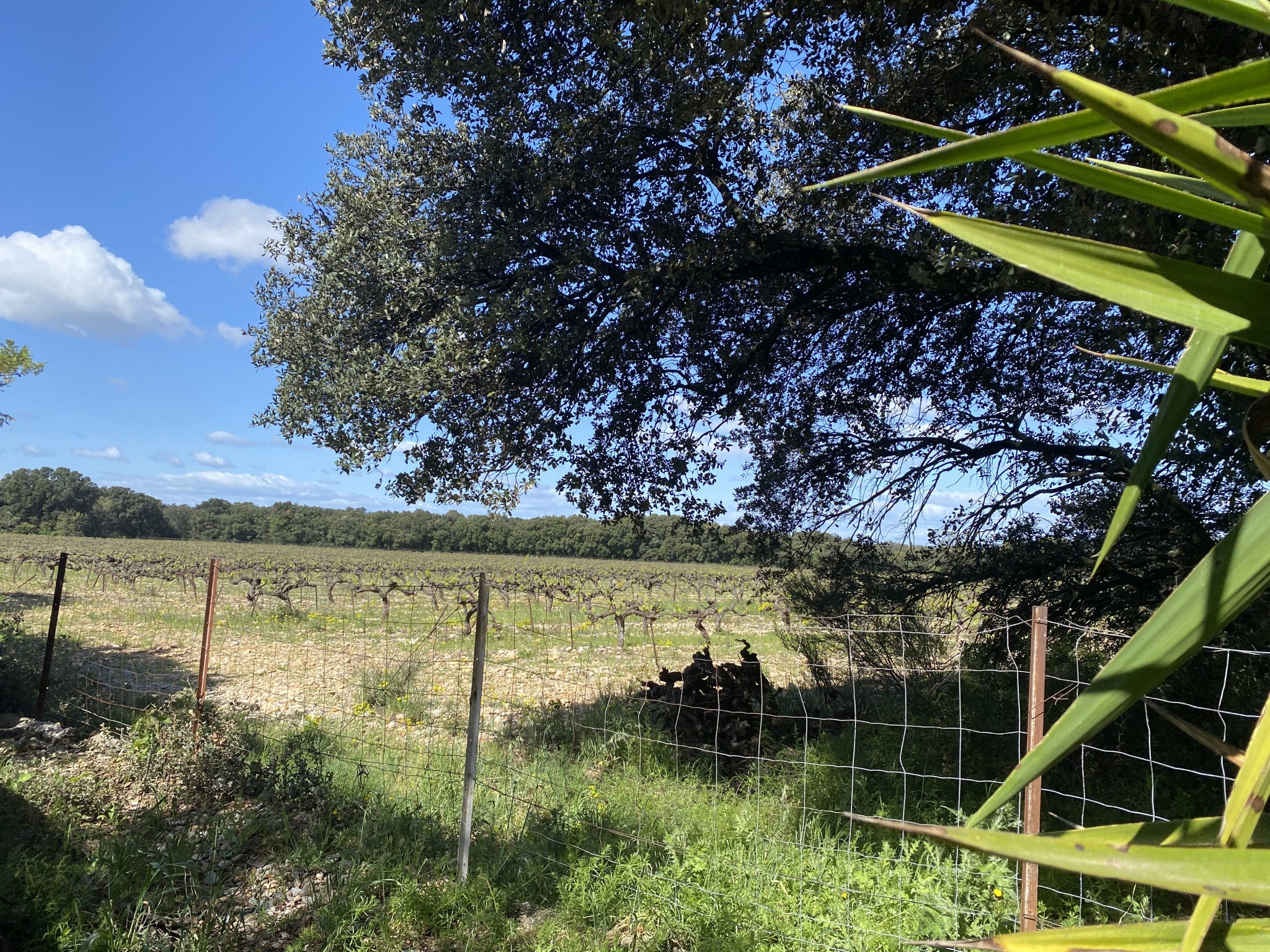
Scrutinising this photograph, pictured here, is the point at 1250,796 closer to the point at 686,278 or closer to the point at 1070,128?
the point at 1070,128

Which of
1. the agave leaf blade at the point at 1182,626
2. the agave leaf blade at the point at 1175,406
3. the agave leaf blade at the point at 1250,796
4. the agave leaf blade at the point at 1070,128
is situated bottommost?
the agave leaf blade at the point at 1250,796

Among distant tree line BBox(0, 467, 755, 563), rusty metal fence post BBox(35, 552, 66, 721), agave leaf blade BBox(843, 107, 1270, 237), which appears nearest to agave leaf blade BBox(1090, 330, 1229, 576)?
agave leaf blade BBox(843, 107, 1270, 237)

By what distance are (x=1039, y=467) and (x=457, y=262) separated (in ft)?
18.1

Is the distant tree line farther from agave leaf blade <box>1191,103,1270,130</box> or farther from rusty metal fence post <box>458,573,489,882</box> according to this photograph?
agave leaf blade <box>1191,103,1270,130</box>

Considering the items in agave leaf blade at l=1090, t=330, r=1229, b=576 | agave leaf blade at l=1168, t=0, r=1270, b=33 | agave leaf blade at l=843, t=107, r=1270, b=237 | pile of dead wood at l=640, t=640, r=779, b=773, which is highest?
agave leaf blade at l=1168, t=0, r=1270, b=33

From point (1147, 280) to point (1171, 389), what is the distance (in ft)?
0.40

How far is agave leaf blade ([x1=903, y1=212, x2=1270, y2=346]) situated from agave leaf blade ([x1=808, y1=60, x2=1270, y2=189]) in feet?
0.23

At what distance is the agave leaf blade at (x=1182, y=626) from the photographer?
0.75 meters

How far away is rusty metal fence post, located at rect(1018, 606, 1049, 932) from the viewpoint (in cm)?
306

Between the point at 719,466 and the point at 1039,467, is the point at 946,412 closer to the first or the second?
the point at 1039,467

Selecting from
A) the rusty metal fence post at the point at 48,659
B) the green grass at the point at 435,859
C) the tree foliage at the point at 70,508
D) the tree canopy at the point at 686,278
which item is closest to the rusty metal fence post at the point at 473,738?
the green grass at the point at 435,859

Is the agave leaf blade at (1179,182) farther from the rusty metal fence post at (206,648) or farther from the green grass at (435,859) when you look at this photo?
the rusty metal fence post at (206,648)

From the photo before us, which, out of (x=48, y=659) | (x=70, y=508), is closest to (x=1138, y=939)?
(x=48, y=659)

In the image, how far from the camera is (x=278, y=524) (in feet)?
360
